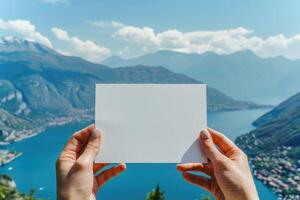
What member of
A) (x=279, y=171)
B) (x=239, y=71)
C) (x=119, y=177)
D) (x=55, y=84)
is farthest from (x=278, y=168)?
(x=239, y=71)

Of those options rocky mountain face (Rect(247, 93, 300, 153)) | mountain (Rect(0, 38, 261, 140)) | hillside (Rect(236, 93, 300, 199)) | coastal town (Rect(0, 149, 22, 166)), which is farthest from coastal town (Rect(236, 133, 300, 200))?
coastal town (Rect(0, 149, 22, 166))

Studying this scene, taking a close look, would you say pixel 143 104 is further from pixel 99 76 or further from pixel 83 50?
pixel 83 50

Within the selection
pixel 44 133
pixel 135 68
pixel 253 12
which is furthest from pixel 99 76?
pixel 253 12

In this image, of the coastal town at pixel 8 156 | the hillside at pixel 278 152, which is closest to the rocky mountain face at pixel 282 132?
the hillside at pixel 278 152

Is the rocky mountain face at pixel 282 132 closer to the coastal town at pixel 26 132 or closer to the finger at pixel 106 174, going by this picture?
the coastal town at pixel 26 132

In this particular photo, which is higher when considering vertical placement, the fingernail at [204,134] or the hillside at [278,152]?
the fingernail at [204,134]

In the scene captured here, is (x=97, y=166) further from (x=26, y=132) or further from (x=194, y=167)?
(x=26, y=132)
